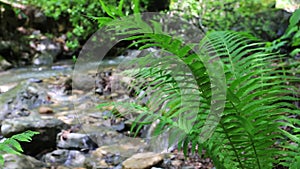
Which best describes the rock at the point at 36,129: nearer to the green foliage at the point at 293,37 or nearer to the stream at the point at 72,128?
the stream at the point at 72,128

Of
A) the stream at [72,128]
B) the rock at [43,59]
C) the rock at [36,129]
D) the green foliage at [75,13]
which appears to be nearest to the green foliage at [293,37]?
the stream at [72,128]

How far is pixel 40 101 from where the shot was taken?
3.89 m

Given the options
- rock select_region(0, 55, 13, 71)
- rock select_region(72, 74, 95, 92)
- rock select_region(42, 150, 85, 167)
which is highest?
rock select_region(0, 55, 13, 71)

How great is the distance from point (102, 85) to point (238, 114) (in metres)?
3.27

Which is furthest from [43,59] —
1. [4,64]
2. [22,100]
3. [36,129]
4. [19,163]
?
[19,163]

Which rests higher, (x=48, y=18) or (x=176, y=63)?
(x=48, y=18)

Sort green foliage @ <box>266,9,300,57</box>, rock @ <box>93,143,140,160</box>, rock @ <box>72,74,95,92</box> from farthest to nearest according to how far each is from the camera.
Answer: rock @ <box>72,74,95,92</box> → rock @ <box>93,143,140,160</box> → green foliage @ <box>266,9,300,57</box>

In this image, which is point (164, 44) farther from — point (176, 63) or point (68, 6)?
point (68, 6)

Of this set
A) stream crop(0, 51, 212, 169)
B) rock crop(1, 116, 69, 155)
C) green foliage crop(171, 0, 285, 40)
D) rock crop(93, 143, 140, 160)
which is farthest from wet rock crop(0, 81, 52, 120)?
green foliage crop(171, 0, 285, 40)

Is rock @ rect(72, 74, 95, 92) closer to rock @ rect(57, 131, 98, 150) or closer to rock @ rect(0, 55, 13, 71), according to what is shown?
rock @ rect(57, 131, 98, 150)

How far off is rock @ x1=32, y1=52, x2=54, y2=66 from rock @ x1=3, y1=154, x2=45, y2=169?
405 cm

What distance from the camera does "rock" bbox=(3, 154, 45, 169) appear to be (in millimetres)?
1991

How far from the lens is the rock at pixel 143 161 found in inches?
81.9

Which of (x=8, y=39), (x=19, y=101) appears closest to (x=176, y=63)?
(x=19, y=101)
